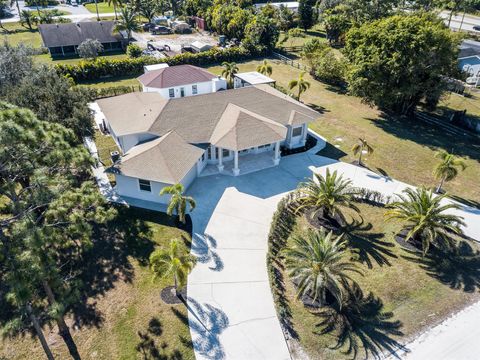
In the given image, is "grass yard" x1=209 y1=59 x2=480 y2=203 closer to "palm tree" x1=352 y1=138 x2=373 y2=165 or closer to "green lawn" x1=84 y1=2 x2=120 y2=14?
"palm tree" x1=352 y1=138 x2=373 y2=165

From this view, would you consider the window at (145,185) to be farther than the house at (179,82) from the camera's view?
No

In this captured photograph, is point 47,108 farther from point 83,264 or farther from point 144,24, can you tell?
point 144,24

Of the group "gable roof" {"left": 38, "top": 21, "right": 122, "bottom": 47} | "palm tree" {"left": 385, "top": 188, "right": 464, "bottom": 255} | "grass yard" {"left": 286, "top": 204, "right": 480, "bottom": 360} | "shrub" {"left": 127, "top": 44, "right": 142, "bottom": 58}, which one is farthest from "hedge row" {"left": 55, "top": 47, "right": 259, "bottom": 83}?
"palm tree" {"left": 385, "top": 188, "right": 464, "bottom": 255}

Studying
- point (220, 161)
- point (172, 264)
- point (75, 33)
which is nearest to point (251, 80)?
point (220, 161)

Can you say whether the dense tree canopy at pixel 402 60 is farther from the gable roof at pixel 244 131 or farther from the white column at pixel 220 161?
the white column at pixel 220 161

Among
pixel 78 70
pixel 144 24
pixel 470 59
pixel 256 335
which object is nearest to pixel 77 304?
pixel 256 335

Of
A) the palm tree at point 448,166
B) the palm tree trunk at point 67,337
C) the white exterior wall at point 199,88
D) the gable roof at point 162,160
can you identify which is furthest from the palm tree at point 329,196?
the white exterior wall at point 199,88

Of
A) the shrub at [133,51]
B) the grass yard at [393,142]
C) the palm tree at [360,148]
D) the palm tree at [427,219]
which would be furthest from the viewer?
the shrub at [133,51]
